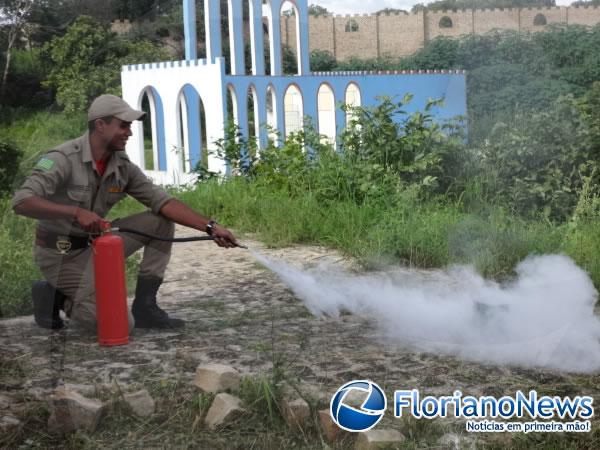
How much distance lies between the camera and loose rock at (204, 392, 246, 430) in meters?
2.99

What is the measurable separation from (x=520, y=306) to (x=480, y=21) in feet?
5.48

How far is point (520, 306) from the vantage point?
14.0 feet

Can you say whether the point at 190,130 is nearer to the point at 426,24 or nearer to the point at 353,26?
the point at 353,26

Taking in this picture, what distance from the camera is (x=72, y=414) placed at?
299cm

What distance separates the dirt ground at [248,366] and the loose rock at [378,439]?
0.19 feet

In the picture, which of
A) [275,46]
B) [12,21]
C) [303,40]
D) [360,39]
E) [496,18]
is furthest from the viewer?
[303,40]

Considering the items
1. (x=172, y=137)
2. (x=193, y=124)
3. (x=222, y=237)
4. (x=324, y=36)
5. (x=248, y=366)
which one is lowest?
(x=248, y=366)

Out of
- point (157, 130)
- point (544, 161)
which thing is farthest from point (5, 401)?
point (157, 130)

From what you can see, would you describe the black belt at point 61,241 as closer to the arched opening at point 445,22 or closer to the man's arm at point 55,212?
the man's arm at point 55,212

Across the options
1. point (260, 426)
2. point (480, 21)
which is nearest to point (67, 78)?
point (480, 21)

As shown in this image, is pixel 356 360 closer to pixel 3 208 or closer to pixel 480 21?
pixel 480 21

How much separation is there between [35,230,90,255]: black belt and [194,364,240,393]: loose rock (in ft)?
3.54

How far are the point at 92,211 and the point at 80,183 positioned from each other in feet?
0.57

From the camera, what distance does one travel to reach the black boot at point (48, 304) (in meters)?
4.22
